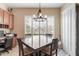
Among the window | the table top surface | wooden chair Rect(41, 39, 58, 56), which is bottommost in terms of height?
wooden chair Rect(41, 39, 58, 56)

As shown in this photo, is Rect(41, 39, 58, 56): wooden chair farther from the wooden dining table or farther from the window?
the window

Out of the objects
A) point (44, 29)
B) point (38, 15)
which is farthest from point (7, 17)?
point (44, 29)

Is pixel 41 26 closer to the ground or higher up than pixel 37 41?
higher up

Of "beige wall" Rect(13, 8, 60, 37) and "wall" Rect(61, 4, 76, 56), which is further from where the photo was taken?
"wall" Rect(61, 4, 76, 56)

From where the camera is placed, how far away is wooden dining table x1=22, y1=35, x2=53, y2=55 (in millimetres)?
2254

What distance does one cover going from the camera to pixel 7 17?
2.33 m

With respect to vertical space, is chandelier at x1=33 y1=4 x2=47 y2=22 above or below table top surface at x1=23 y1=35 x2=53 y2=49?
above

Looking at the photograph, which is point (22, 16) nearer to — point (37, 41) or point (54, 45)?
point (37, 41)

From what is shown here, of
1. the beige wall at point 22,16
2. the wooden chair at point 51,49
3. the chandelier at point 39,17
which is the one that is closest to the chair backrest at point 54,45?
the wooden chair at point 51,49

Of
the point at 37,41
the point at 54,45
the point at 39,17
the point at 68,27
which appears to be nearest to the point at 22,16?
the point at 39,17

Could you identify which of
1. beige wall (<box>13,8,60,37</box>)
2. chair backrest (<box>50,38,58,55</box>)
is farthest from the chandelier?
chair backrest (<box>50,38,58,55</box>)

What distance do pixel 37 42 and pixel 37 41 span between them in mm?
22

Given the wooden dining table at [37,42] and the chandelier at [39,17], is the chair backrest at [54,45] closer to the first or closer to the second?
the wooden dining table at [37,42]

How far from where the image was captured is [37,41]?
238cm
